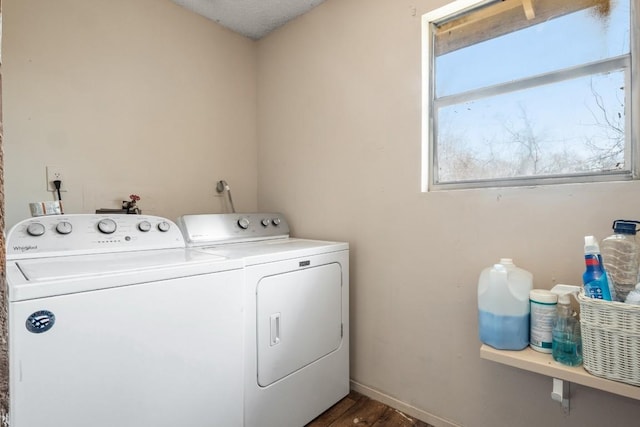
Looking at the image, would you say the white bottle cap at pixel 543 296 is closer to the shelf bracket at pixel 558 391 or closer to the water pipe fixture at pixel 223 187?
the shelf bracket at pixel 558 391

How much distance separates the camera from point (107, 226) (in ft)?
4.83

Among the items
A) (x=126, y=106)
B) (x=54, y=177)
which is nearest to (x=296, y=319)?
(x=54, y=177)

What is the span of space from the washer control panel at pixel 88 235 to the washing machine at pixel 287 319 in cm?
15

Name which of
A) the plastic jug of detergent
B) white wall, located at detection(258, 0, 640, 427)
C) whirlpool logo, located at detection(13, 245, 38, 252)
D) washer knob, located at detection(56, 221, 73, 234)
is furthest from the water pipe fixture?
the plastic jug of detergent

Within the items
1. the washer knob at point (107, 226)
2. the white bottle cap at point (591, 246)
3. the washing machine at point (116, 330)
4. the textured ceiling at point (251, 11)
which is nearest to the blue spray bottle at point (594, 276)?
the white bottle cap at point (591, 246)

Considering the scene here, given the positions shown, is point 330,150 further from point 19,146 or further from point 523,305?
point 19,146

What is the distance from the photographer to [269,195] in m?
2.49

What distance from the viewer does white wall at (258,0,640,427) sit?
1.33 meters

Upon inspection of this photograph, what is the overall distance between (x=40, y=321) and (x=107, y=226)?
0.64m

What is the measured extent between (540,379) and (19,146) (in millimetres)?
2578

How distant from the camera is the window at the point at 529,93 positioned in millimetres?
1293

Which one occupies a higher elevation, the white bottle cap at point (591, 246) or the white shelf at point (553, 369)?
the white bottle cap at point (591, 246)

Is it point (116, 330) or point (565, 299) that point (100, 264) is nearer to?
point (116, 330)

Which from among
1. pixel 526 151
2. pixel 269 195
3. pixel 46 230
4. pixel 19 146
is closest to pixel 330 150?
pixel 269 195
